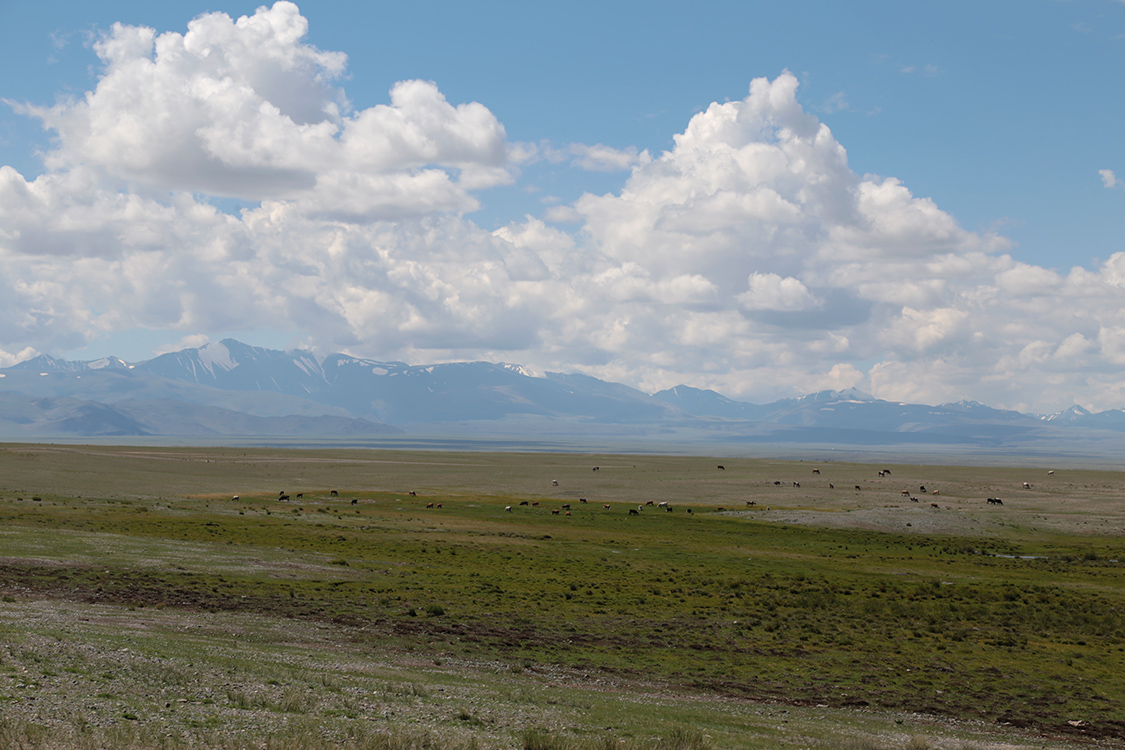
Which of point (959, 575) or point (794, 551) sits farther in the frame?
point (794, 551)

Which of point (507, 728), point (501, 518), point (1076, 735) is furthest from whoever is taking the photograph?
point (501, 518)

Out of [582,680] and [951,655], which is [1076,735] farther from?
[582,680]

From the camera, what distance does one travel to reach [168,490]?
9344 centimetres

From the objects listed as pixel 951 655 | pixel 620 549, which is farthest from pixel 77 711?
pixel 620 549

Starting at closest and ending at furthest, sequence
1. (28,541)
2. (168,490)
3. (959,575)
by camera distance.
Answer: (28,541)
(959,575)
(168,490)

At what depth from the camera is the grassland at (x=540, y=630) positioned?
1620 cm

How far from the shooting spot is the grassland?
16.2 m

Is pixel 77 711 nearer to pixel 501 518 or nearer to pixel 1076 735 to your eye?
pixel 1076 735

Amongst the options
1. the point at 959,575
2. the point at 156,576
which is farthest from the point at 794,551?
the point at 156,576

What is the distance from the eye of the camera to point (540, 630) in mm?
30297

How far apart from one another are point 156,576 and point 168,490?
217 ft

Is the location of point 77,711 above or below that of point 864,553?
above

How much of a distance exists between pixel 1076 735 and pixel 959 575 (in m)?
31.0

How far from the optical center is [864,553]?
59.8 meters
